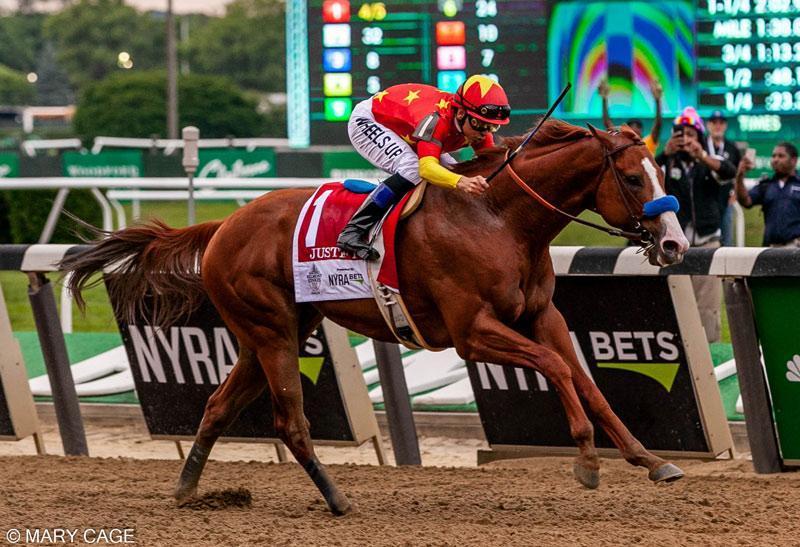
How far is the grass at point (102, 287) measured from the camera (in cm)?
1105

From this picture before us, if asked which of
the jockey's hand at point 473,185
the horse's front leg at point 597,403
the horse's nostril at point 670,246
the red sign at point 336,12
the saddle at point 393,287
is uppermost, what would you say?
the red sign at point 336,12

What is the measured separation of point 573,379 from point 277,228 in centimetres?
135

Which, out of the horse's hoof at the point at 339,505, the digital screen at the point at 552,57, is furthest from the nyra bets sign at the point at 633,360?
the digital screen at the point at 552,57

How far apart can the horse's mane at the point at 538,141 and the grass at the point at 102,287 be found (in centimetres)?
159

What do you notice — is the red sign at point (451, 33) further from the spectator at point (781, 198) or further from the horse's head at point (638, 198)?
the horse's head at point (638, 198)

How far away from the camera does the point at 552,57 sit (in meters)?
10.9

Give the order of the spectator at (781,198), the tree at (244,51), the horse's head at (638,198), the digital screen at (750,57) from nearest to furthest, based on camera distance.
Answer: the horse's head at (638,198) < the spectator at (781,198) < the digital screen at (750,57) < the tree at (244,51)

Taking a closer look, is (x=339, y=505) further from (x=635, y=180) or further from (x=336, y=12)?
(x=336, y=12)

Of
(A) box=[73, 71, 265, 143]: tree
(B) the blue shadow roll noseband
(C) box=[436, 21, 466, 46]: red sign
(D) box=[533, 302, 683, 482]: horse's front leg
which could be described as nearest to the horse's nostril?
(B) the blue shadow roll noseband

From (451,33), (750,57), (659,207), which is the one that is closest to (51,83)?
(451,33)

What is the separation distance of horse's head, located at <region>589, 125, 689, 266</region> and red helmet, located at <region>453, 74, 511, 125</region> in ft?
1.15

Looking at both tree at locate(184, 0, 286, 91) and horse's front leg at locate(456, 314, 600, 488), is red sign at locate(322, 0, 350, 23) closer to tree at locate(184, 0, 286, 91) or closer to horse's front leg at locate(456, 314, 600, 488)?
horse's front leg at locate(456, 314, 600, 488)

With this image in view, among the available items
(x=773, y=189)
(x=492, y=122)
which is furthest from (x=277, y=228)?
(x=773, y=189)

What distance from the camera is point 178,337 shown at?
21.7ft
